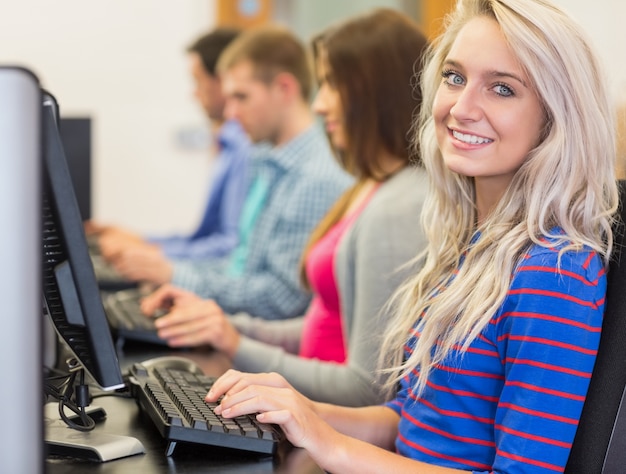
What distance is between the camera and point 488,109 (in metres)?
1.13

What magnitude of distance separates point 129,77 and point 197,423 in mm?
3857

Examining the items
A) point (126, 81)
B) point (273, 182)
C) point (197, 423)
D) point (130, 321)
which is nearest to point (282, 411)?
point (197, 423)

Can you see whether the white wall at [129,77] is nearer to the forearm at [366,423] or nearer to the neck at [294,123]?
the neck at [294,123]

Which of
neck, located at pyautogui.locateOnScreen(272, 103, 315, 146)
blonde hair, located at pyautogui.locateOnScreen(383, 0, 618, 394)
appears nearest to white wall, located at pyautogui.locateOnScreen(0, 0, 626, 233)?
neck, located at pyautogui.locateOnScreen(272, 103, 315, 146)

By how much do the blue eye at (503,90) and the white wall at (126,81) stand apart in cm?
361

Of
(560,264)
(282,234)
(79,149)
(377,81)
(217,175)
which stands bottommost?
(217,175)

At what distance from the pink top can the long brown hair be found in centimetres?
10

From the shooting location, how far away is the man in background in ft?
10.9

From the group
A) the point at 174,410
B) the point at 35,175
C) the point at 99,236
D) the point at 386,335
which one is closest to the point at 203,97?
the point at 99,236

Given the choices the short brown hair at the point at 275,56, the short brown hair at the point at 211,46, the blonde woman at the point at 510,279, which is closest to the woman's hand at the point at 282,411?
the blonde woman at the point at 510,279

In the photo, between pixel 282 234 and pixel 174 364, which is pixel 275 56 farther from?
pixel 174 364

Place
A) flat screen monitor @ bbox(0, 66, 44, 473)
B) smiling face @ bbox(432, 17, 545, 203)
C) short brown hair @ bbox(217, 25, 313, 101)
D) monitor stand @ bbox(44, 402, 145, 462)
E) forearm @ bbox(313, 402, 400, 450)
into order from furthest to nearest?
short brown hair @ bbox(217, 25, 313, 101)
forearm @ bbox(313, 402, 400, 450)
smiling face @ bbox(432, 17, 545, 203)
monitor stand @ bbox(44, 402, 145, 462)
flat screen monitor @ bbox(0, 66, 44, 473)

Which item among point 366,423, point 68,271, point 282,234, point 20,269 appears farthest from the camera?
point 282,234

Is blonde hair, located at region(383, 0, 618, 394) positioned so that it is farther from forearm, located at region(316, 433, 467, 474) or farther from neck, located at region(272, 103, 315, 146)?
neck, located at region(272, 103, 315, 146)
